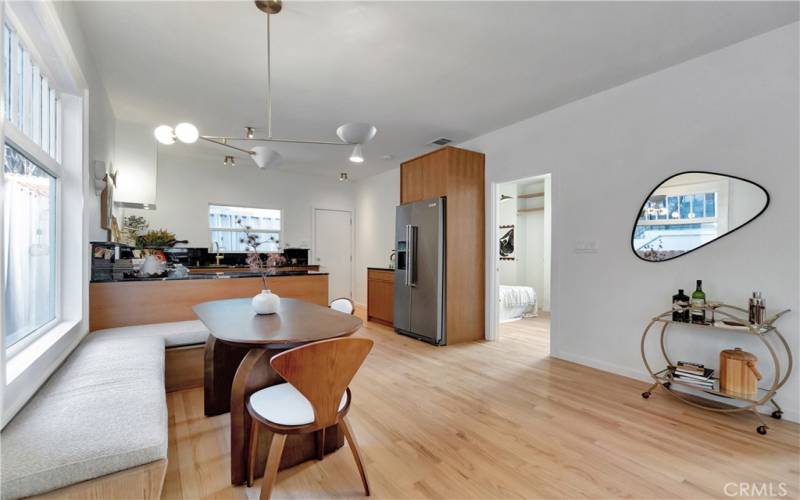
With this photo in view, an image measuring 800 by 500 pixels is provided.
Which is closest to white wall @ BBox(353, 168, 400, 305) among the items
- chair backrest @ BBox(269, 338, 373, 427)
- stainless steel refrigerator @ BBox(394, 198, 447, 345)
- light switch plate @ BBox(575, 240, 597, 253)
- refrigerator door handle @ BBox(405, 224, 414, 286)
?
stainless steel refrigerator @ BBox(394, 198, 447, 345)

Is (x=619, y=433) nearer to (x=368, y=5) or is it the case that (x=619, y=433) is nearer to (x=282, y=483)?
(x=282, y=483)

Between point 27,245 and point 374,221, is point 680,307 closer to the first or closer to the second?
point 27,245

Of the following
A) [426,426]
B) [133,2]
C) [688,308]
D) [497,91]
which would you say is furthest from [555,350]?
[133,2]

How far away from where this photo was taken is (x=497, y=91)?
340 cm

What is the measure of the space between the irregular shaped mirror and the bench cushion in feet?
11.9

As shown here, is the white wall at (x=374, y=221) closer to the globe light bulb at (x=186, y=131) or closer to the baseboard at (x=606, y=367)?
the baseboard at (x=606, y=367)

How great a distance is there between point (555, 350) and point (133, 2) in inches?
178

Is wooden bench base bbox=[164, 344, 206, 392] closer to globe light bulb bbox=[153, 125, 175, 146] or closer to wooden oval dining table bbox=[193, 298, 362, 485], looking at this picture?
wooden oval dining table bbox=[193, 298, 362, 485]

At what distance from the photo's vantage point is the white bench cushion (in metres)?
2.76

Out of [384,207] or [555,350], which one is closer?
[555,350]

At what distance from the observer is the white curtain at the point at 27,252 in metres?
1.55

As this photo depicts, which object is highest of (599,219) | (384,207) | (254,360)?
(384,207)

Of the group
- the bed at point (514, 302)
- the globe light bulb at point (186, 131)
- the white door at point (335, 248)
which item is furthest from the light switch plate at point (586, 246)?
the white door at point (335, 248)

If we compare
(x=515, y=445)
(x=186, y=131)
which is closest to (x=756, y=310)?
(x=515, y=445)
